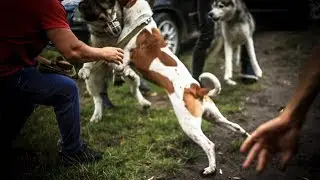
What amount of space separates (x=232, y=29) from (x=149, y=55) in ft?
8.70

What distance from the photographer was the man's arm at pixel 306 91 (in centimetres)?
141

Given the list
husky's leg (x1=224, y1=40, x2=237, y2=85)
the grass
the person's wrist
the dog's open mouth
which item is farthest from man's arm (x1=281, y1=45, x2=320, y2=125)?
husky's leg (x1=224, y1=40, x2=237, y2=85)

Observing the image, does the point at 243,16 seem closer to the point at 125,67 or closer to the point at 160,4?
the point at 160,4

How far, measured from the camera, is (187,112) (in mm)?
3998

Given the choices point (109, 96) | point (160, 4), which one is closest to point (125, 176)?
point (109, 96)

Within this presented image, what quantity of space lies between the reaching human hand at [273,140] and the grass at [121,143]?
7.90 feet

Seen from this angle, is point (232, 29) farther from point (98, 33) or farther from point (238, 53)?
point (98, 33)

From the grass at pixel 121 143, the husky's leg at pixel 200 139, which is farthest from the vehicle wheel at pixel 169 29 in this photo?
the husky's leg at pixel 200 139

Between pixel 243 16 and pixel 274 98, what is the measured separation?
132 cm

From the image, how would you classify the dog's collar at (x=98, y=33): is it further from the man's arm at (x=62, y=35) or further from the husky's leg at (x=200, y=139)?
the man's arm at (x=62, y=35)

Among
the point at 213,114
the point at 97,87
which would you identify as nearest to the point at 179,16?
the point at 97,87

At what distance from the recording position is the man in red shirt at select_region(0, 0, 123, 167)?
305cm

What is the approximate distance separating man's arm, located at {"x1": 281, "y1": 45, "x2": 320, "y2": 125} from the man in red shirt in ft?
6.62

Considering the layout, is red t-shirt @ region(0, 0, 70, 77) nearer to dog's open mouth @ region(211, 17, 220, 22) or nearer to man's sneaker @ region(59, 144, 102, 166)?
man's sneaker @ region(59, 144, 102, 166)
